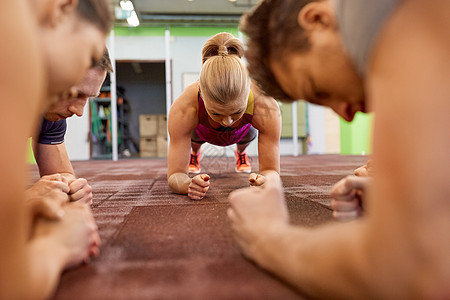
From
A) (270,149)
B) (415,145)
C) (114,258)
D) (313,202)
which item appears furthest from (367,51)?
(270,149)

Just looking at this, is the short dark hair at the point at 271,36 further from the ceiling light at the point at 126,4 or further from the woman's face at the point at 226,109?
the ceiling light at the point at 126,4

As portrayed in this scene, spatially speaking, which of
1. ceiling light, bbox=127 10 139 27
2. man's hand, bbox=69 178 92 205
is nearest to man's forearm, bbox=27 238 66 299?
man's hand, bbox=69 178 92 205

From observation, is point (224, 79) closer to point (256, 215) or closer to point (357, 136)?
point (256, 215)

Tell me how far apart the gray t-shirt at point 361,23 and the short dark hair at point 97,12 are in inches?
13.5

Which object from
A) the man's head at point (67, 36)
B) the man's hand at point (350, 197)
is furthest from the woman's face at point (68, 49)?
the man's hand at point (350, 197)

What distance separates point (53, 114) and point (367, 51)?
842mm

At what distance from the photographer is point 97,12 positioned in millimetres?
506

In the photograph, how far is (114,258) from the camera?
1.92ft

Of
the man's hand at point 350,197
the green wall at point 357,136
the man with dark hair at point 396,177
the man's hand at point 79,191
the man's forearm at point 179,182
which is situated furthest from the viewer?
the green wall at point 357,136

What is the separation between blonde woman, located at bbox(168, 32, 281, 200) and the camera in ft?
3.72

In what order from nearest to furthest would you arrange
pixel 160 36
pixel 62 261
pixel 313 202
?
pixel 62 261 → pixel 313 202 → pixel 160 36

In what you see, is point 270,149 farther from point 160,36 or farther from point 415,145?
point 160,36

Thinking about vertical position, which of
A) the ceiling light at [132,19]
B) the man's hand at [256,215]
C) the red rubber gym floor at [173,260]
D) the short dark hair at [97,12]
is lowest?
the red rubber gym floor at [173,260]

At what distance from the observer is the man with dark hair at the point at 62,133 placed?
869mm
